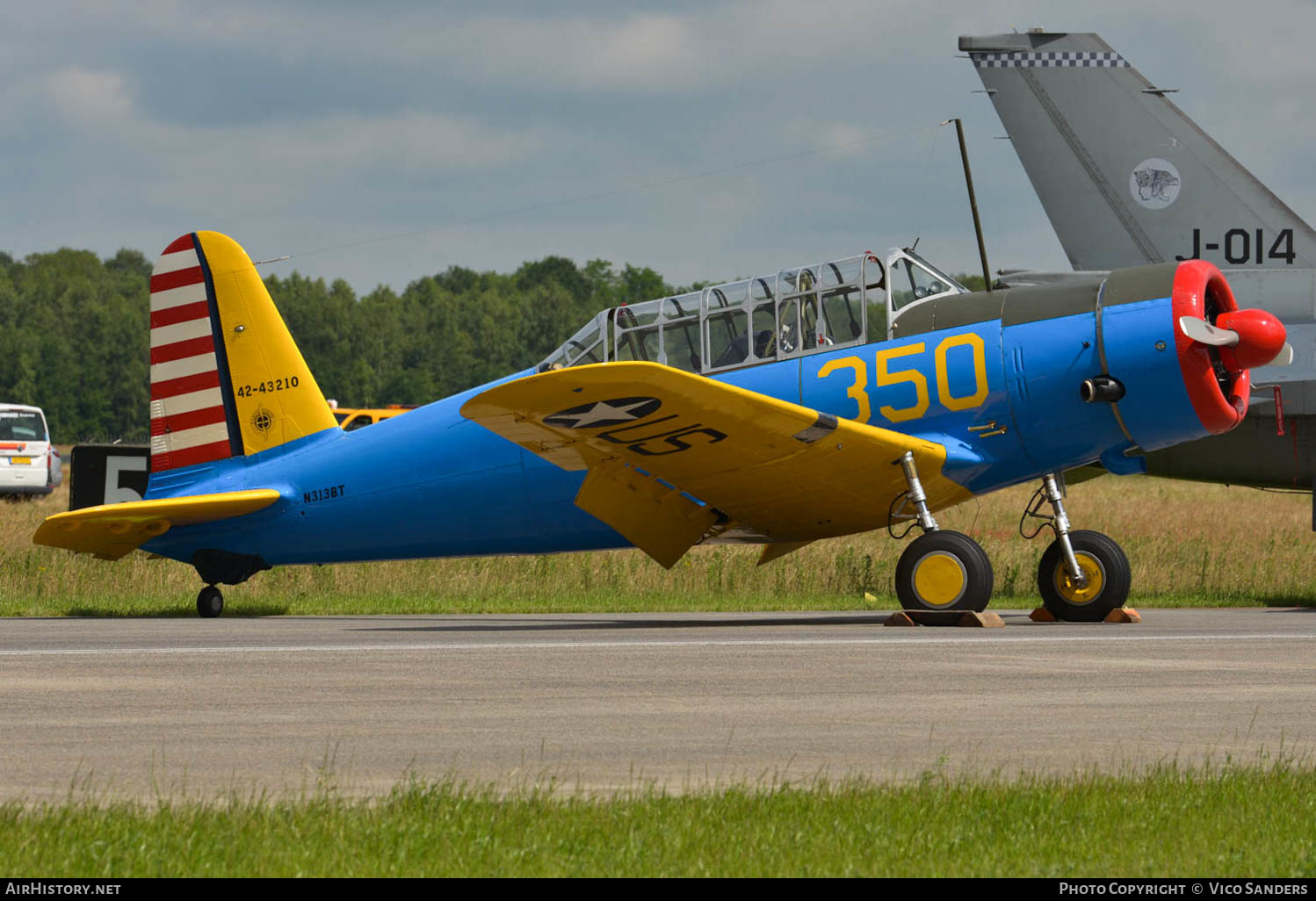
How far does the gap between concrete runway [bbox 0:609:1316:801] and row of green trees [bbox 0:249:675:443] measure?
108 m

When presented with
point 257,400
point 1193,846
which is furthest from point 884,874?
point 257,400

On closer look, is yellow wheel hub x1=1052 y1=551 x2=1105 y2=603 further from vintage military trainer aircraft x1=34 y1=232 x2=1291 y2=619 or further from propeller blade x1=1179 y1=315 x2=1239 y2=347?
propeller blade x1=1179 y1=315 x2=1239 y2=347

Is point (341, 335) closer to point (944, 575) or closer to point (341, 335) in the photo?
point (341, 335)

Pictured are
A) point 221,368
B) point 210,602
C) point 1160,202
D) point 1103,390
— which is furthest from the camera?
point 1160,202

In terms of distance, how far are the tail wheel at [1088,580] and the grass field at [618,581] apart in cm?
339

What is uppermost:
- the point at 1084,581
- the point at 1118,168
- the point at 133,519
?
the point at 1118,168

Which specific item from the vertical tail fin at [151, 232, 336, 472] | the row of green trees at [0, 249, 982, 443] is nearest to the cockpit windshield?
the vertical tail fin at [151, 232, 336, 472]

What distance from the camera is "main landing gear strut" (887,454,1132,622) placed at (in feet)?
46.2

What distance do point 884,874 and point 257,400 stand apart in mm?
13861

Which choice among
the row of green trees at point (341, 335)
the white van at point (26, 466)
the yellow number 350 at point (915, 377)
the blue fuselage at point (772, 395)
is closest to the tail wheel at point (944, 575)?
the blue fuselage at point (772, 395)

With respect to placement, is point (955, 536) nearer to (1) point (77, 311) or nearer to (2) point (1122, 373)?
(2) point (1122, 373)

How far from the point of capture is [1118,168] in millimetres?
22734

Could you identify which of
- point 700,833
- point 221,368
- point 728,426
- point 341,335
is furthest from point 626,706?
point 341,335

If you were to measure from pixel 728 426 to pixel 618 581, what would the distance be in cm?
919
